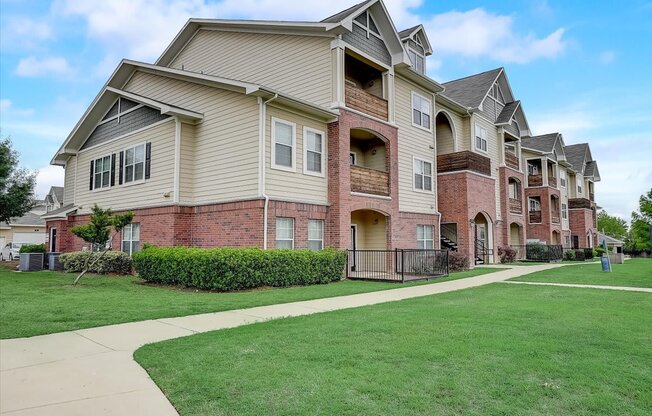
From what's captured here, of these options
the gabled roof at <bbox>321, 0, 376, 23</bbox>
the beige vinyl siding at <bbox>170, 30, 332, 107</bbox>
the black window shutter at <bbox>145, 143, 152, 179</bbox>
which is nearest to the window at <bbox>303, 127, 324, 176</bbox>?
the beige vinyl siding at <bbox>170, 30, 332, 107</bbox>

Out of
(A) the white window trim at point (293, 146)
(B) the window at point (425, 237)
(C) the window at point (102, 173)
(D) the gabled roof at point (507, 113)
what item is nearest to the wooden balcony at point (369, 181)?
(A) the white window trim at point (293, 146)

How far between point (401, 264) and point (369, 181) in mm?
3505

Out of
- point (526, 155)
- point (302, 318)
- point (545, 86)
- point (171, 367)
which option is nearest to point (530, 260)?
point (526, 155)

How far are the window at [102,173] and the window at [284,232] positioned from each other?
1021 centimetres

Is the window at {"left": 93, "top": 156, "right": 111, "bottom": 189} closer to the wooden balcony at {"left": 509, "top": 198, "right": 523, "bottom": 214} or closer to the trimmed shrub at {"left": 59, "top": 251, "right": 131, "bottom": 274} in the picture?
the trimmed shrub at {"left": 59, "top": 251, "right": 131, "bottom": 274}

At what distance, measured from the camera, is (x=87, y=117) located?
21.4 m

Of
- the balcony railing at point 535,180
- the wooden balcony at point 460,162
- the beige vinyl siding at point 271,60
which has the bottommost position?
the wooden balcony at point 460,162

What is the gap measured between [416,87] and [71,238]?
1903cm

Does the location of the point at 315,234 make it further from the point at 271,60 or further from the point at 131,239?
the point at 131,239

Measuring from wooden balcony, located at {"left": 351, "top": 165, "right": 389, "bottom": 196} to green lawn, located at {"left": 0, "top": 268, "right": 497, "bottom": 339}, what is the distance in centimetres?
426

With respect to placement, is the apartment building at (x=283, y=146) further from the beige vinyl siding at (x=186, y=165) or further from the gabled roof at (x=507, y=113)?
the gabled roof at (x=507, y=113)

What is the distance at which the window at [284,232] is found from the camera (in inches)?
584

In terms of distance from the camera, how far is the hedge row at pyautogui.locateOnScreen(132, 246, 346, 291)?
12.2m

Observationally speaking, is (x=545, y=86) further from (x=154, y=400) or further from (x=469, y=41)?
(x=154, y=400)
